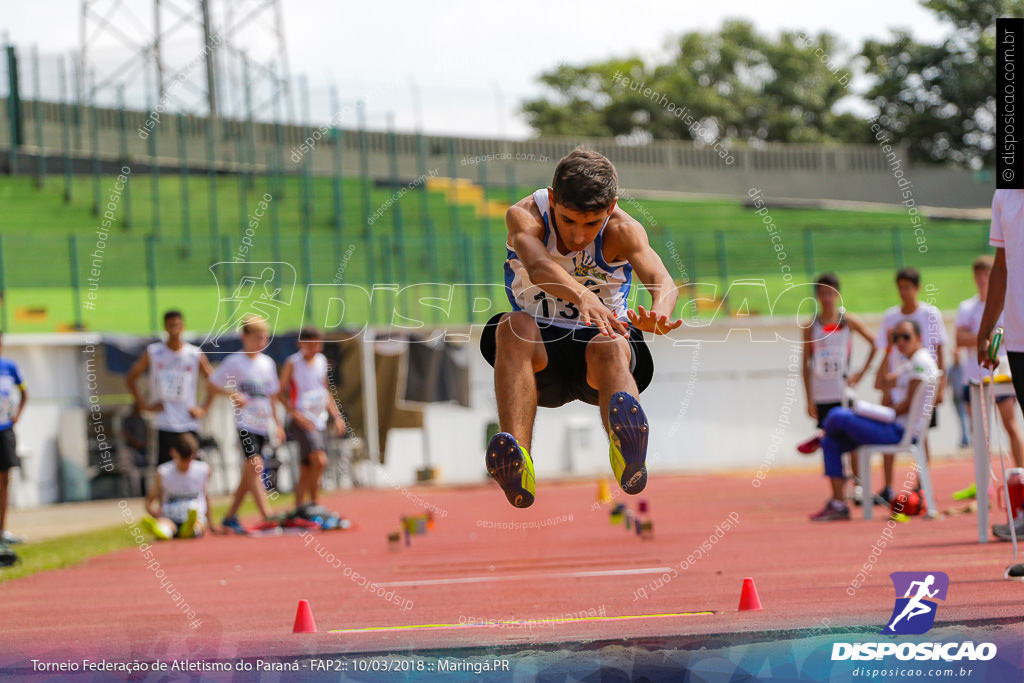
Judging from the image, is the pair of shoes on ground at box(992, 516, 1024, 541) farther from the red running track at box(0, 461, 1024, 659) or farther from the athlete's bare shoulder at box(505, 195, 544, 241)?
the athlete's bare shoulder at box(505, 195, 544, 241)

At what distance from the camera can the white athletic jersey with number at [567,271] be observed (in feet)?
17.7

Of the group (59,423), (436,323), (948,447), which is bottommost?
(948,447)

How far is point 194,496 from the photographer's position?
35.7 feet

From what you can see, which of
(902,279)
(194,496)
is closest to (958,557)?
(902,279)

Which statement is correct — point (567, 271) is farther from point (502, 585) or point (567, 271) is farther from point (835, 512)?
point (835, 512)

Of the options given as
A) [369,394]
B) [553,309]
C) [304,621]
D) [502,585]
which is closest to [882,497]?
[502,585]

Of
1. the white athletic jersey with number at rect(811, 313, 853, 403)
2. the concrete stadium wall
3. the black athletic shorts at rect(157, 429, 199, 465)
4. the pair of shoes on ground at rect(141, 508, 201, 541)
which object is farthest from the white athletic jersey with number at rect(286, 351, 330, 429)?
the concrete stadium wall

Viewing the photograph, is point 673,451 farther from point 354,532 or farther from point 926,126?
point 926,126

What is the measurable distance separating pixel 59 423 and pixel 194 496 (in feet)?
18.1

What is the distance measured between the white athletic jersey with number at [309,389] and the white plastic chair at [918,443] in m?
5.08

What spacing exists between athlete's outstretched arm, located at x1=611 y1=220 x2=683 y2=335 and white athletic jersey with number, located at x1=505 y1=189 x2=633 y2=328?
0.37 ft

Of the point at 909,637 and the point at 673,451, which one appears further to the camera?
the point at 673,451

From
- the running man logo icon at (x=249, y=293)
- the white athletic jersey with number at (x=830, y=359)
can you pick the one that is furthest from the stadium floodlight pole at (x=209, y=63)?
the white athletic jersey with number at (x=830, y=359)

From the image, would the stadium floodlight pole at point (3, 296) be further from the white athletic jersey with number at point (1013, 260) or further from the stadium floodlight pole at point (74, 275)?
the white athletic jersey with number at point (1013, 260)
